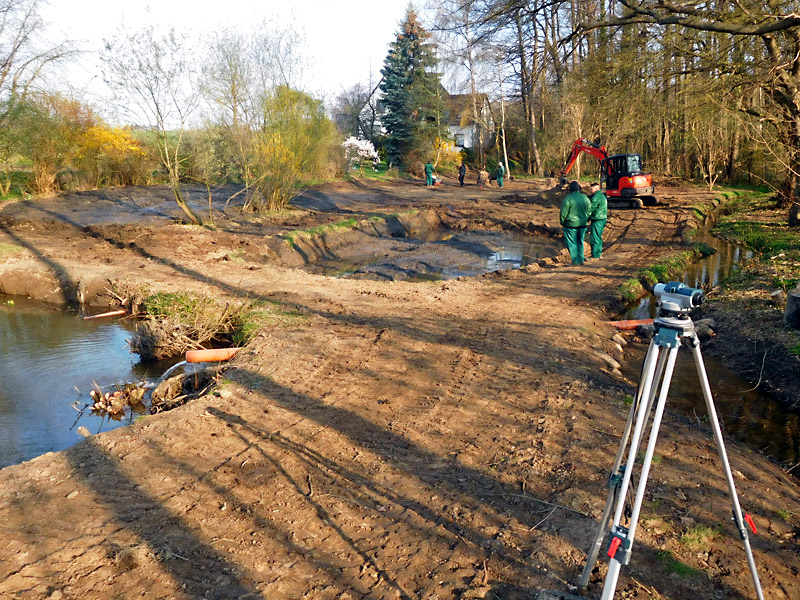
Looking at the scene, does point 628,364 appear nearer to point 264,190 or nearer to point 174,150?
point 174,150

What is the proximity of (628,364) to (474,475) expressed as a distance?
4.53m

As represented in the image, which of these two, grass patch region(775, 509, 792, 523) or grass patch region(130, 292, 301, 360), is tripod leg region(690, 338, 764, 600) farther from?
grass patch region(130, 292, 301, 360)

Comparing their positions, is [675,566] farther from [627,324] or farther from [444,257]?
[444,257]

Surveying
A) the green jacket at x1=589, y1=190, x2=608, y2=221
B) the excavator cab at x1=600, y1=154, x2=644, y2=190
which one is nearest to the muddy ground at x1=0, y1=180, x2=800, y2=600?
the green jacket at x1=589, y1=190, x2=608, y2=221

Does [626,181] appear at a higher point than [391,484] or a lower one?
higher

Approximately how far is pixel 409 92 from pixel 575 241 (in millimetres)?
30836

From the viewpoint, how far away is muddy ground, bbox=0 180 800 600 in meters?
3.62

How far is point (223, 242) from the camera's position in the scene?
15.9 m

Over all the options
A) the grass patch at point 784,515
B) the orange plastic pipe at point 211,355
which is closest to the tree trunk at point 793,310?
the grass patch at point 784,515

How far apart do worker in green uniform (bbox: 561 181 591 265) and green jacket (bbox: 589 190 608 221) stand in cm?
35

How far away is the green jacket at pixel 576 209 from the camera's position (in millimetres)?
13883

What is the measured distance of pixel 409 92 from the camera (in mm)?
42125

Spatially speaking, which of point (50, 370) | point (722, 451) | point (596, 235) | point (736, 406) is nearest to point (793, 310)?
point (736, 406)

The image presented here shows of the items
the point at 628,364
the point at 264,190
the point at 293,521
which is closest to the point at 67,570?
the point at 293,521
